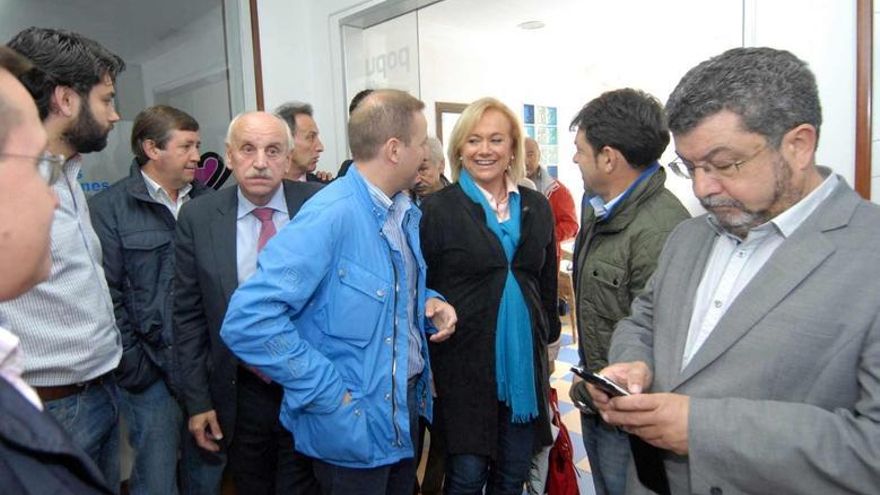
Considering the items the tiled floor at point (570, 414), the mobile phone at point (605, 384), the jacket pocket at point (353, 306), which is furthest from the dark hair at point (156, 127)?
the tiled floor at point (570, 414)

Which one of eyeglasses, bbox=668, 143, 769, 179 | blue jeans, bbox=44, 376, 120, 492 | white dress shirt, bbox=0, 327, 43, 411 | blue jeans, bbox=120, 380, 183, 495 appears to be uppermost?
eyeglasses, bbox=668, 143, 769, 179

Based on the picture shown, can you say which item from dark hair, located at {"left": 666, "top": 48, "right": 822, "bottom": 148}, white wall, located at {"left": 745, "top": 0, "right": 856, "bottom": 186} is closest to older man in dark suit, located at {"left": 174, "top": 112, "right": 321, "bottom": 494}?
dark hair, located at {"left": 666, "top": 48, "right": 822, "bottom": 148}

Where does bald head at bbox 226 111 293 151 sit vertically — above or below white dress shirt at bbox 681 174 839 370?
above

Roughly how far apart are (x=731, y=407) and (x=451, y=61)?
206 inches

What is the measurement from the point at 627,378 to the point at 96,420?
1.47m

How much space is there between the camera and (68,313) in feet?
4.66

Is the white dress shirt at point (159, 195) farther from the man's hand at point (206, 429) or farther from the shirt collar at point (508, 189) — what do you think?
the shirt collar at point (508, 189)

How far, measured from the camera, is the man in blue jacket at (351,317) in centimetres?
131

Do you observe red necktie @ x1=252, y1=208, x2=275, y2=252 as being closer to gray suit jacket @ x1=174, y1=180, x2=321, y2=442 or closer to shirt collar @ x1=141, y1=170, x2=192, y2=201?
gray suit jacket @ x1=174, y1=180, x2=321, y2=442

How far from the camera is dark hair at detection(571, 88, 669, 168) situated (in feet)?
5.48

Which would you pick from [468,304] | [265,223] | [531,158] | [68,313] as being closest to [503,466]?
[468,304]

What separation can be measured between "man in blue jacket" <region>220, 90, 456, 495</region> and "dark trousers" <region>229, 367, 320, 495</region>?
0.93 ft

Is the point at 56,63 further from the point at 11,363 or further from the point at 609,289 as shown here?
the point at 609,289

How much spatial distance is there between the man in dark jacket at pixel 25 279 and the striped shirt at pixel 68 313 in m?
0.66
